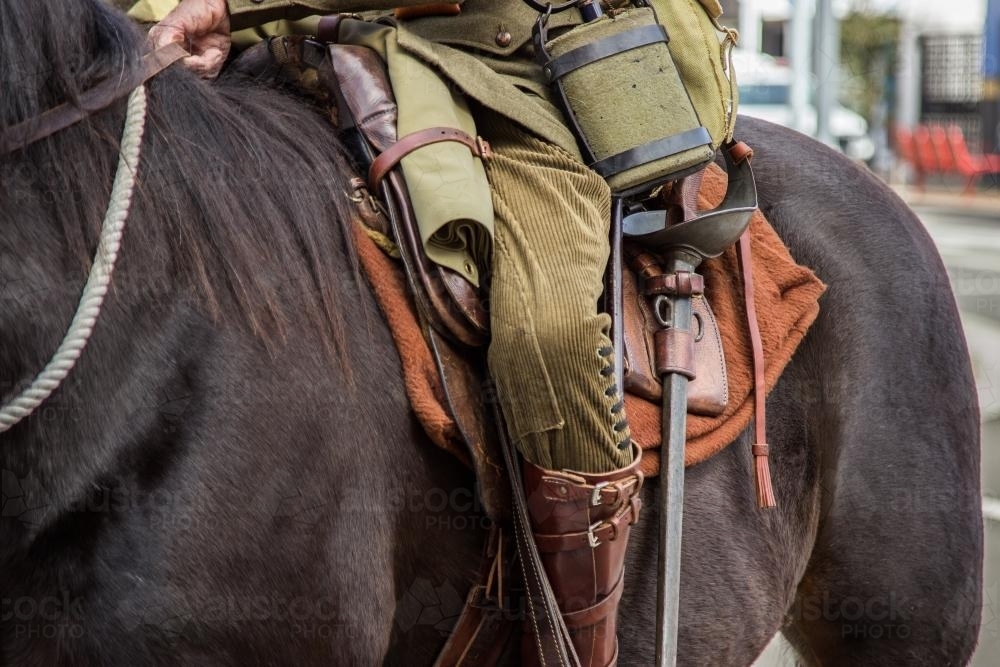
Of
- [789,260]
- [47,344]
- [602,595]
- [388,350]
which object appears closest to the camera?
[47,344]

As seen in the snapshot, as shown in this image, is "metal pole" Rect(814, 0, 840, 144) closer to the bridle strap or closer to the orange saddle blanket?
the orange saddle blanket

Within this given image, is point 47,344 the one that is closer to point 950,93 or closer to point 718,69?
point 718,69

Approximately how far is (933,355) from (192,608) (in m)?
1.74

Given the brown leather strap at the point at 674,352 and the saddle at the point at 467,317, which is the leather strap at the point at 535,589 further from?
the brown leather strap at the point at 674,352

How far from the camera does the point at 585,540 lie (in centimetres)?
200

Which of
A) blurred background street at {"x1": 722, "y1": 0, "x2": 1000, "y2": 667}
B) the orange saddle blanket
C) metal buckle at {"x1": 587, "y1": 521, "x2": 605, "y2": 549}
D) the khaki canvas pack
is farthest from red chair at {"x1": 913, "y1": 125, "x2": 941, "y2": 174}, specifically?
metal buckle at {"x1": 587, "y1": 521, "x2": 605, "y2": 549}

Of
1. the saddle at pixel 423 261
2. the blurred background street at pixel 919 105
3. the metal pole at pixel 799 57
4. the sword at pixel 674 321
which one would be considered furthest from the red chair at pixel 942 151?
the saddle at pixel 423 261

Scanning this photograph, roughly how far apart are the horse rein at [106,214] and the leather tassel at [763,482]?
1319mm

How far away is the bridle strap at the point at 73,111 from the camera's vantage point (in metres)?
1.56

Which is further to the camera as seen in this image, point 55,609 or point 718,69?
point 718,69

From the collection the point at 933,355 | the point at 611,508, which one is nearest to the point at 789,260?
the point at 933,355

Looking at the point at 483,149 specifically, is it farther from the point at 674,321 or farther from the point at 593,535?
the point at 593,535

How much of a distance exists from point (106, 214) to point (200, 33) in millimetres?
592

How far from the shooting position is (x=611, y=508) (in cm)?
202
